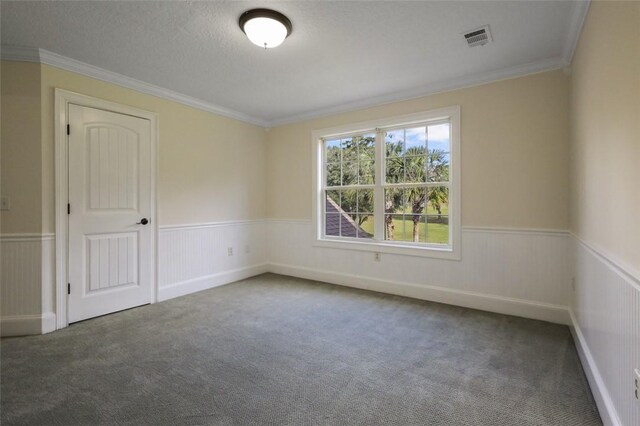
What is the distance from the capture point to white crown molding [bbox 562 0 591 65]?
2072mm

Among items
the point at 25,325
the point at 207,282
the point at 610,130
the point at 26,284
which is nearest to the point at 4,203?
the point at 26,284

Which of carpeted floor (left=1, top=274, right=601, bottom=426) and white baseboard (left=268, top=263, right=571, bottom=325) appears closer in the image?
carpeted floor (left=1, top=274, right=601, bottom=426)

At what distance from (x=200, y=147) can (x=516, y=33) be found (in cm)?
363

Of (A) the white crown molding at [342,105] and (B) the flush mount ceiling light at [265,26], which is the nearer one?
(B) the flush mount ceiling light at [265,26]

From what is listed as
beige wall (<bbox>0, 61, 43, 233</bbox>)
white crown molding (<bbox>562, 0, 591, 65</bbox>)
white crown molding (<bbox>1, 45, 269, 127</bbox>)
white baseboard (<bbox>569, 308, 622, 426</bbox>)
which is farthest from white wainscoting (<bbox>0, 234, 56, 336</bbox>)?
white crown molding (<bbox>562, 0, 591, 65</bbox>)

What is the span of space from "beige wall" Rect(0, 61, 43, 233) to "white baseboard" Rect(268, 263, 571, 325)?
10.5ft

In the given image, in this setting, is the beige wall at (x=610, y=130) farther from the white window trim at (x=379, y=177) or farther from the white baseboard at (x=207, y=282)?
the white baseboard at (x=207, y=282)

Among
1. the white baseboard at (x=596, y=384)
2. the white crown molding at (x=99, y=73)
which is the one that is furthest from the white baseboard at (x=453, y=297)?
the white crown molding at (x=99, y=73)

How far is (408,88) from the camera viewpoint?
3.66m

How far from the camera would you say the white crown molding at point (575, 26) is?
2.07 metres

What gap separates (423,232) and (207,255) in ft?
9.40

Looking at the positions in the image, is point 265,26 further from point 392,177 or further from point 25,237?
point 25,237

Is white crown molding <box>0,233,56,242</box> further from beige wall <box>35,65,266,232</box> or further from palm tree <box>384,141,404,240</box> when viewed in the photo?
palm tree <box>384,141,404,240</box>

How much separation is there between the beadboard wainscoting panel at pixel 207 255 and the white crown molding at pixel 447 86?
202 cm
